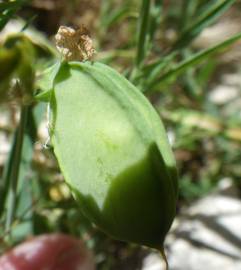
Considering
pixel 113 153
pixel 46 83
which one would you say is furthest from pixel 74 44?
pixel 113 153

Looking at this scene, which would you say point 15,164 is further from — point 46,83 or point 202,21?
point 202,21

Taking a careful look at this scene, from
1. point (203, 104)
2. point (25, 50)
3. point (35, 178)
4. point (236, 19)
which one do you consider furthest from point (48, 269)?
point (236, 19)

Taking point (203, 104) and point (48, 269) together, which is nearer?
point (48, 269)

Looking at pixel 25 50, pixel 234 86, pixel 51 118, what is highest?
pixel 25 50

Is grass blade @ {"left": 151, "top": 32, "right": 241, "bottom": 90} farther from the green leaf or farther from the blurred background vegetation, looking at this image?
the green leaf

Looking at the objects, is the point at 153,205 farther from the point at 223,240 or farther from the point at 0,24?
the point at 223,240

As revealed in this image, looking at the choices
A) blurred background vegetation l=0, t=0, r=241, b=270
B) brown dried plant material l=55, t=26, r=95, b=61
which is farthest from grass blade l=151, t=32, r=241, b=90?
brown dried plant material l=55, t=26, r=95, b=61

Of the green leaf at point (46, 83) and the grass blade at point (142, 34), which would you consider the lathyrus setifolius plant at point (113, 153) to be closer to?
the green leaf at point (46, 83)
